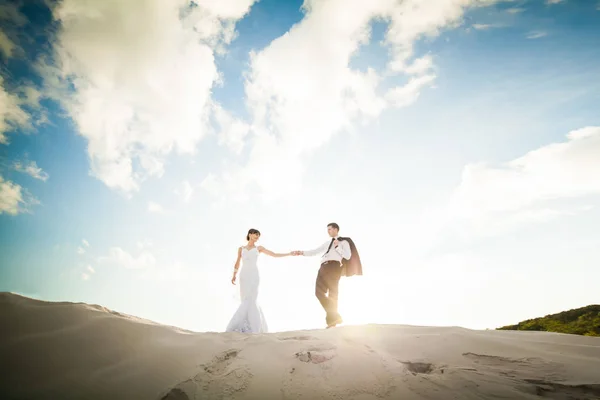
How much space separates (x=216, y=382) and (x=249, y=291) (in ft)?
16.3

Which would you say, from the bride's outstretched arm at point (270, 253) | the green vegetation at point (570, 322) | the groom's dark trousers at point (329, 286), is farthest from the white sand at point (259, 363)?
the green vegetation at point (570, 322)

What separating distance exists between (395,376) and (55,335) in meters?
2.73

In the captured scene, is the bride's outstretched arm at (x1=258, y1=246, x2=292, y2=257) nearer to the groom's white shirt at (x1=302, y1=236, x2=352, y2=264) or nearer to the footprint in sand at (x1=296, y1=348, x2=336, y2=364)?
the groom's white shirt at (x1=302, y1=236, x2=352, y2=264)

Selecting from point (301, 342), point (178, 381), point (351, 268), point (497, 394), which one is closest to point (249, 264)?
point (351, 268)

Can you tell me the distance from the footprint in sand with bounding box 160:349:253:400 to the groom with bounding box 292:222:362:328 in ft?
16.2

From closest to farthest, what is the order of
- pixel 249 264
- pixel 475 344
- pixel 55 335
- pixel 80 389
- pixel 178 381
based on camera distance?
pixel 80 389
pixel 178 381
pixel 55 335
pixel 475 344
pixel 249 264

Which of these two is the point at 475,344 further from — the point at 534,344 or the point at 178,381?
the point at 178,381

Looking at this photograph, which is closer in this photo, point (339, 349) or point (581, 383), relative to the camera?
point (581, 383)

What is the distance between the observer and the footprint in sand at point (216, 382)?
2.10 metres

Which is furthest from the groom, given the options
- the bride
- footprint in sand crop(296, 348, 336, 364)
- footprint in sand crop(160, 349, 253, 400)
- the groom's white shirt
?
footprint in sand crop(160, 349, 253, 400)

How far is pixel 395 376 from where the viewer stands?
2.27m

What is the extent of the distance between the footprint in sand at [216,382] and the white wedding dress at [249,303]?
422 centimetres

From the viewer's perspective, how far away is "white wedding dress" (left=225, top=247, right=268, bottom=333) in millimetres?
6534

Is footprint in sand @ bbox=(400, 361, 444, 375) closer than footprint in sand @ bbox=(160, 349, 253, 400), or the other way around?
footprint in sand @ bbox=(160, 349, 253, 400)
